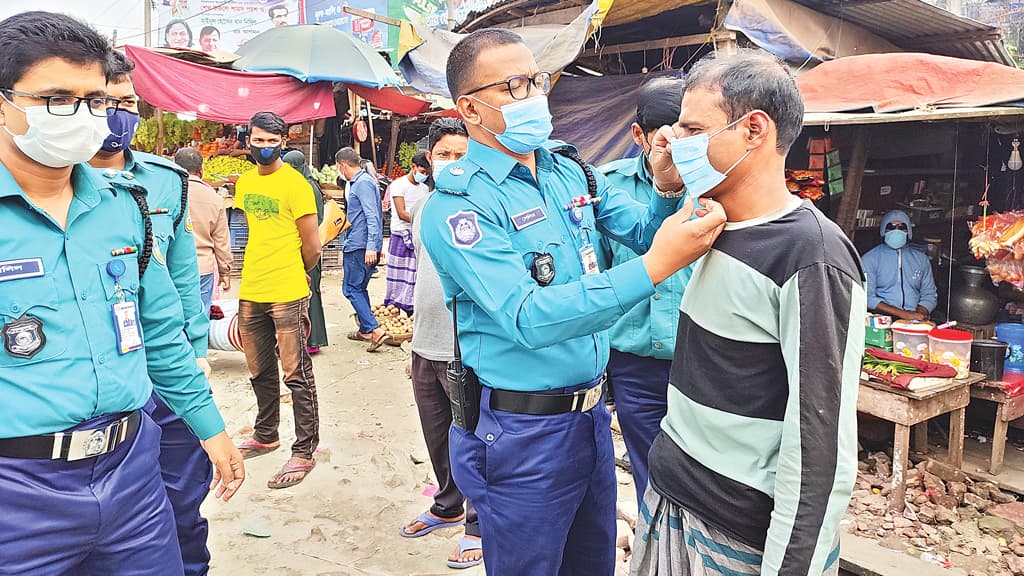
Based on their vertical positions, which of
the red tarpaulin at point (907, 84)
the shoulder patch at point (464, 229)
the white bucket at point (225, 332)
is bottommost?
the white bucket at point (225, 332)

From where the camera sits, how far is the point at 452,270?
1.97 metres

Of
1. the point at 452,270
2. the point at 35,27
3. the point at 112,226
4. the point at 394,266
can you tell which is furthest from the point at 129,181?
the point at 394,266

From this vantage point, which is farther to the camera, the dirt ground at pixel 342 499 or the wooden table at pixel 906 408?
the wooden table at pixel 906 408

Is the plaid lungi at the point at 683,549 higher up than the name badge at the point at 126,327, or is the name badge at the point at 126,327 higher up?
the name badge at the point at 126,327

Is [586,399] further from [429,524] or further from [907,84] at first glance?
[907,84]

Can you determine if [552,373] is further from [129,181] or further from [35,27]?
[35,27]

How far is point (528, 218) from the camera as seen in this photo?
2.08 meters

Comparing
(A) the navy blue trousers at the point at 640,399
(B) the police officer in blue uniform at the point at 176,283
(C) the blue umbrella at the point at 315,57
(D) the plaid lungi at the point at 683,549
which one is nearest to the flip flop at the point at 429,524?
(B) the police officer in blue uniform at the point at 176,283

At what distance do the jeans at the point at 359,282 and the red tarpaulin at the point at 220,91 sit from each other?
4.04 metres

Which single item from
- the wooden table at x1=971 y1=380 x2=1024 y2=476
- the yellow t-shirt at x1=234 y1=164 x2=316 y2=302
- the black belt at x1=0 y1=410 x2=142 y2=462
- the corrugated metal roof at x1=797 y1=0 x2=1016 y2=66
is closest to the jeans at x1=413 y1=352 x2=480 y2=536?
the yellow t-shirt at x1=234 y1=164 x2=316 y2=302

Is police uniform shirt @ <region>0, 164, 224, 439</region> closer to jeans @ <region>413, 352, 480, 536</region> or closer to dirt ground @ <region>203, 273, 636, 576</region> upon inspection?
jeans @ <region>413, 352, 480, 536</region>

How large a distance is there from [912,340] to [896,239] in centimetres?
110

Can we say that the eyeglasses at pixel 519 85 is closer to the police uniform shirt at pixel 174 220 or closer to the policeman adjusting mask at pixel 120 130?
the police uniform shirt at pixel 174 220

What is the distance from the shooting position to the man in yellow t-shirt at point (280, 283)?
14.9ft
